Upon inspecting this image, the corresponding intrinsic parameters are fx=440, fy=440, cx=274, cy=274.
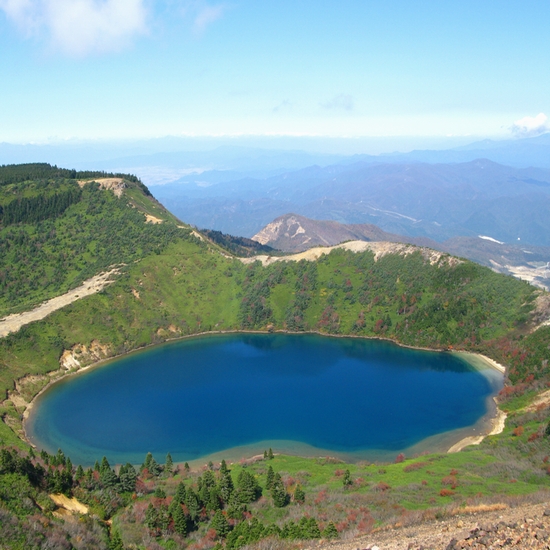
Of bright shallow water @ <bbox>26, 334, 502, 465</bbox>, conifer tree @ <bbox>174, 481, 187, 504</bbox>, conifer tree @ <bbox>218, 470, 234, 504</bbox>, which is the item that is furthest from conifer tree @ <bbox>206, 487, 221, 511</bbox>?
bright shallow water @ <bbox>26, 334, 502, 465</bbox>

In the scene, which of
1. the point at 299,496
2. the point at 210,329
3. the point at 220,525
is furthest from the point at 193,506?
the point at 210,329

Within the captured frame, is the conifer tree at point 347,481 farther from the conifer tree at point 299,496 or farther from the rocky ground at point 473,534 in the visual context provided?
the rocky ground at point 473,534

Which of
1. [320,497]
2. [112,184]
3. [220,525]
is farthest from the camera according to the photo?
[112,184]

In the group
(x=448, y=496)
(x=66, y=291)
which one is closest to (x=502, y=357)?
(x=448, y=496)

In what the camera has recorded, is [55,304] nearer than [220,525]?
No

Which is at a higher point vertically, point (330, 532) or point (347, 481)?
point (330, 532)

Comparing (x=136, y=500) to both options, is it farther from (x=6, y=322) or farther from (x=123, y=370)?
(x=6, y=322)

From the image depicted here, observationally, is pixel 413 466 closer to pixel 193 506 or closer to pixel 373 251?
pixel 193 506
